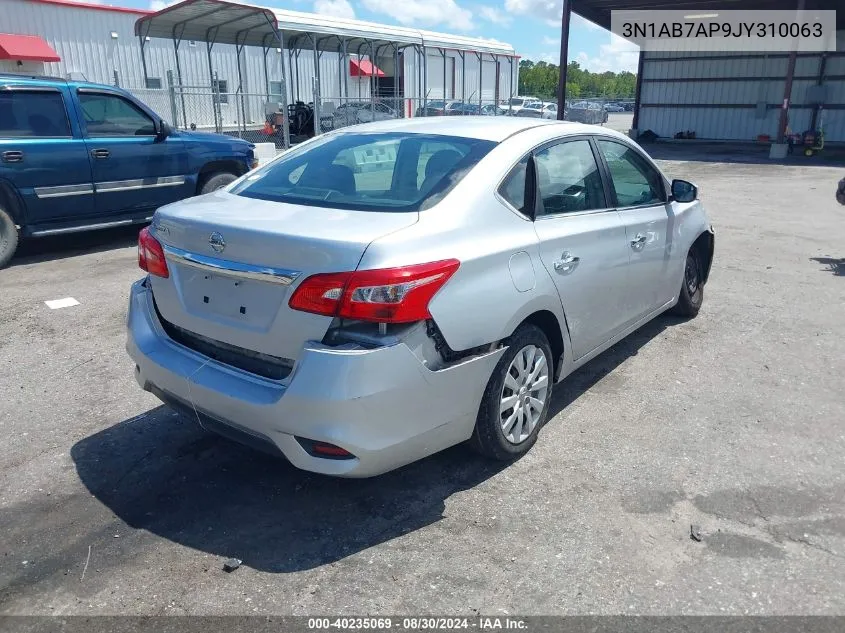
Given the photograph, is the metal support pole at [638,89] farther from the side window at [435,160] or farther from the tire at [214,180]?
the side window at [435,160]

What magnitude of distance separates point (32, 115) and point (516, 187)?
6.45m

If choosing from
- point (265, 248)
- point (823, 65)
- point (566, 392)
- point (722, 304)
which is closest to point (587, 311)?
point (566, 392)

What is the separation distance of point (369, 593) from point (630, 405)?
7.52ft

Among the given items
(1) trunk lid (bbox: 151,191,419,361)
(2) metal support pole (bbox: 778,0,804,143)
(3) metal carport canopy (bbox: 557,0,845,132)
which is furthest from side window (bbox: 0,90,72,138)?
(2) metal support pole (bbox: 778,0,804,143)

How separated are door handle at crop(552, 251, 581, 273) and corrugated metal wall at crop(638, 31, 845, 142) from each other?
26.0 meters

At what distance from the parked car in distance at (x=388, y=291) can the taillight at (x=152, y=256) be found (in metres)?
0.01

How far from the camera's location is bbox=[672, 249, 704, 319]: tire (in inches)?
224

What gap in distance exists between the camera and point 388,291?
2.69m

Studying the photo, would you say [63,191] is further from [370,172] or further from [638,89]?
[638,89]

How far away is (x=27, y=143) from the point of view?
7.39 metres

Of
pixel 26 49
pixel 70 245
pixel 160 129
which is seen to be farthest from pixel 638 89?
pixel 70 245

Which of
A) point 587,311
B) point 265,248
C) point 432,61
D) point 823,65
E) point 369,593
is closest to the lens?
point 369,593

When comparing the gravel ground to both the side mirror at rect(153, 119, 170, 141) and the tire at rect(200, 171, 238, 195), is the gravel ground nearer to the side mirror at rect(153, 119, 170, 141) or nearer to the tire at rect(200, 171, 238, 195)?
the side mirror at rect(153, 119, 170, 141)

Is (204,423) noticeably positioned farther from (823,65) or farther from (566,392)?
(823,65)
